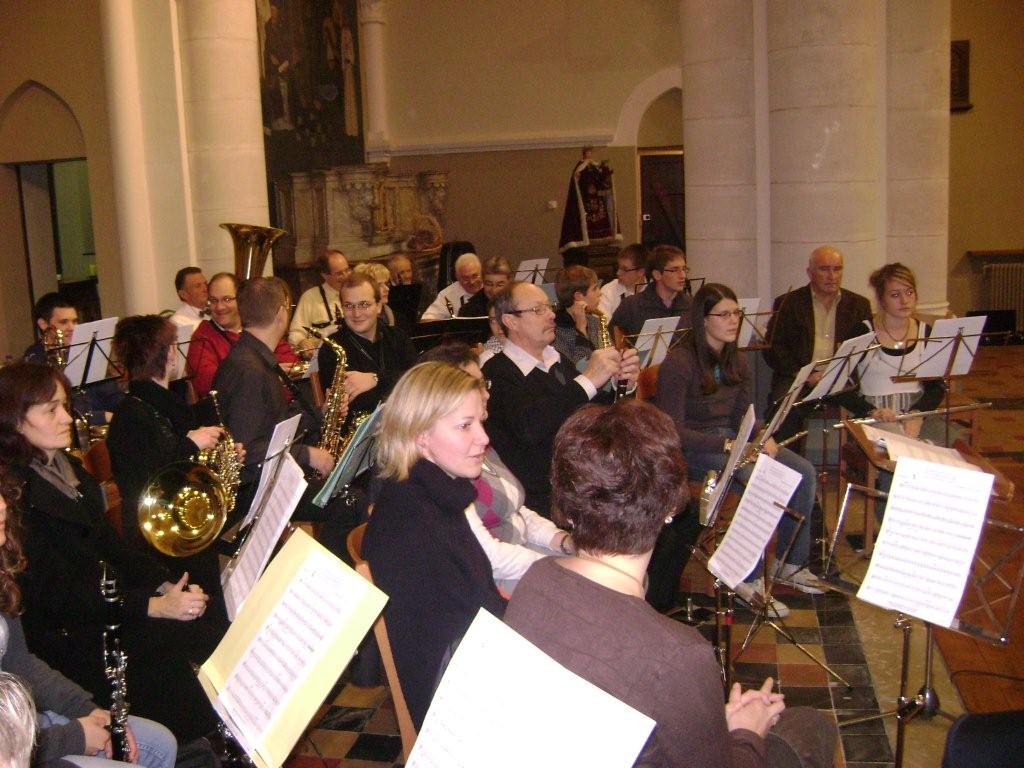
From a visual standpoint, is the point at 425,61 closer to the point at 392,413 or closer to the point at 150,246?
the point at 150,246

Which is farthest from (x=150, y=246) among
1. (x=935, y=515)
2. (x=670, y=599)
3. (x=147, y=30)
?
(x=935, y=515)

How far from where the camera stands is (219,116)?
28.6ft

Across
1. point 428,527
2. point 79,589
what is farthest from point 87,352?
point 428,527

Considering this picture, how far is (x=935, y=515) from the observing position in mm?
2834

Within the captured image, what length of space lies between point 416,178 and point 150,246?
6130 millimetres

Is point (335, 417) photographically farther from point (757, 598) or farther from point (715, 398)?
point (757, 598)

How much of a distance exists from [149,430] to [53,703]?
1506 mm

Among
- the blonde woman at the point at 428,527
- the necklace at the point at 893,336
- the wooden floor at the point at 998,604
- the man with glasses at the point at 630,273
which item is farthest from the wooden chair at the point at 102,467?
the man with glasses at the point at 630,273

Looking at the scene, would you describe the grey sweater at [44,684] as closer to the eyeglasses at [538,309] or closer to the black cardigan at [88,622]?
the black cardigan at [88,622]

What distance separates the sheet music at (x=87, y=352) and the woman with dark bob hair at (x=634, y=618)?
4.16 meters

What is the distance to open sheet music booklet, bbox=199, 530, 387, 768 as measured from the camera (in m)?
2.00

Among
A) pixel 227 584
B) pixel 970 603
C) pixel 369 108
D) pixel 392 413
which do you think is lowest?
pixel 970 603

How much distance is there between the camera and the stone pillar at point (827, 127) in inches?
283

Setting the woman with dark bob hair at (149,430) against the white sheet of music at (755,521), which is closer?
the white sheet of music at (755,521)
